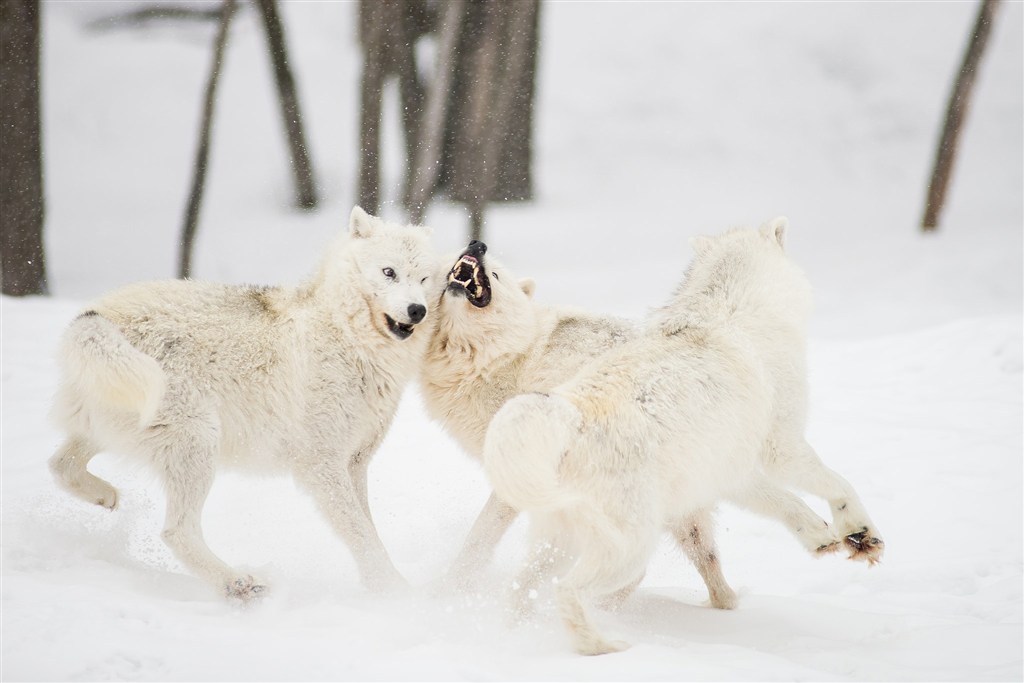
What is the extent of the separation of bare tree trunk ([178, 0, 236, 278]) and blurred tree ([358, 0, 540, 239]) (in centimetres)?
171

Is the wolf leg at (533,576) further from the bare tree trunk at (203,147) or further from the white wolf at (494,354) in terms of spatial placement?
the bare tree trunk at (203,147)

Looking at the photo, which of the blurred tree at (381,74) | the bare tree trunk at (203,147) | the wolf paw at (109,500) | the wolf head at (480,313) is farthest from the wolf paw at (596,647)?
the bare tree trunk at (203,147)

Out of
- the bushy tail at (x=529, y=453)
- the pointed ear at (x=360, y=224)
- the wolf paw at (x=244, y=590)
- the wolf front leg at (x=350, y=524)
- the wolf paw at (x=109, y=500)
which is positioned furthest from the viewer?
the pointed ear at (x=360, y=224)

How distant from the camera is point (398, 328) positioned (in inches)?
192

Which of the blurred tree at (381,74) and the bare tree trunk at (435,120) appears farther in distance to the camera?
the blurred tree at (381,74)

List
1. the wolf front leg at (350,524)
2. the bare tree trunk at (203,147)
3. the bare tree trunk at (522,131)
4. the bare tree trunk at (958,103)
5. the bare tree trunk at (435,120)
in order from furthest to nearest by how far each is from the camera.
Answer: the bare tree trunk at (522,131) → the bare tree trunk at (958,103) → the bare tree trunk at (203,147) → the bare tree trunk at (435,120) → the wolf front leg at (350,524)

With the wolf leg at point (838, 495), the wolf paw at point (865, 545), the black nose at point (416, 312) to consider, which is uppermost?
the black nose at point (416, 312)

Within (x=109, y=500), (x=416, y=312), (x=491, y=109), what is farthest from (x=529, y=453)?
(x=491, y=109)

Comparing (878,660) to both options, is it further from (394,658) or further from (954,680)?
(394,658)

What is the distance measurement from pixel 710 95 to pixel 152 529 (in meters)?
16.1

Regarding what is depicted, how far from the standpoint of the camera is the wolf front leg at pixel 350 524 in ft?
15.3

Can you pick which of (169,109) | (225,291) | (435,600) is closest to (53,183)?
(169,109)

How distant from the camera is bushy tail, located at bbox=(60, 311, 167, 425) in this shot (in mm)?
4129

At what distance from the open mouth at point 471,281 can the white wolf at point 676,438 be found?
2.64 feet
